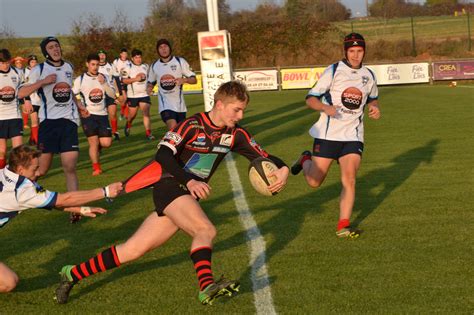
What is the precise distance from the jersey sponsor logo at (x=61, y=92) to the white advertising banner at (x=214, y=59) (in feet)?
31.3

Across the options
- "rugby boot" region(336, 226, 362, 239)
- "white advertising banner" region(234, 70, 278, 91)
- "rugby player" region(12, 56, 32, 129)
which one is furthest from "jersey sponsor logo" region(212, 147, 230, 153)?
"white advertising banner" region(234, 70, 278, 91)

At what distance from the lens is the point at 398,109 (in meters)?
24.1

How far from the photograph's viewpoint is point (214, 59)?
19750 mm

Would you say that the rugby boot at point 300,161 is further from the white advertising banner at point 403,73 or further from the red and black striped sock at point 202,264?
the white advertising banner at point 403,73

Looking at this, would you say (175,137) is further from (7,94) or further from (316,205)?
(7,94)

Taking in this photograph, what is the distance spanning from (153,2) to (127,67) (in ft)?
201

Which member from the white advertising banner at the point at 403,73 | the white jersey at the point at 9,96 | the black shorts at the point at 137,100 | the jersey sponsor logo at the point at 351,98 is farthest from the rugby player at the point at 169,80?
the white advertising banner at the point at 403,73

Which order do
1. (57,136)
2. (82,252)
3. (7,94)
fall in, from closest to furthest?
1. (82,252)
2. (57,136)
3. (7,94)

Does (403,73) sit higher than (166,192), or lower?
higher

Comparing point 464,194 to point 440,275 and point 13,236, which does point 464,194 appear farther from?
point 13,236

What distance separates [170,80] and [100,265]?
9011mm

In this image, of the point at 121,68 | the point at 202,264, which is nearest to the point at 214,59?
the point at 121,68

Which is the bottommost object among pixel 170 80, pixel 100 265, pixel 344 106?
pixel 100 265

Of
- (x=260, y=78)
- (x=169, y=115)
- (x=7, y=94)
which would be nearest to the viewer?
(x=7, y=94)
